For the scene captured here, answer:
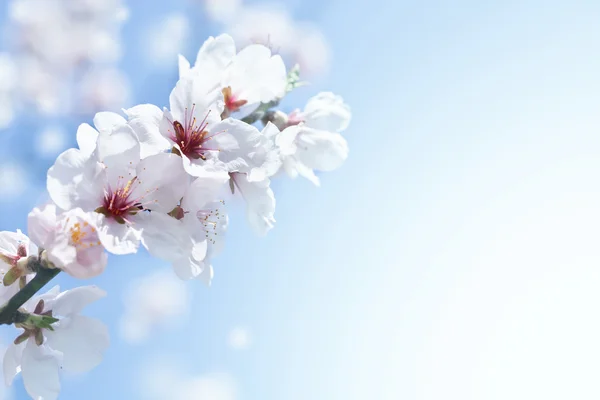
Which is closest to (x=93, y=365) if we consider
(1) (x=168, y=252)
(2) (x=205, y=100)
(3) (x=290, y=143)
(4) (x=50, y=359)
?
(4) (x=50, y=359)

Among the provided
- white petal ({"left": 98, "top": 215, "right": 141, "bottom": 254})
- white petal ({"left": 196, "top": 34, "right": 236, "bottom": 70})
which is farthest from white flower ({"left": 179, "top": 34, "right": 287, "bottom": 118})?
white petal ({"left": 98, "top": 215, "right": 141, "bottom": 254})

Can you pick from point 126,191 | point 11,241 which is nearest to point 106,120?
point 126,191

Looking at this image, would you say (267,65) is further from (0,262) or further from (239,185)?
(0,262)

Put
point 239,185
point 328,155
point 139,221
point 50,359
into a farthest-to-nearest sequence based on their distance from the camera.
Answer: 1. point 328,155
2. point 239,185
3. point 50,359
4. point 139,221

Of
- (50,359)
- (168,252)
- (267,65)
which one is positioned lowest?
(50,359)

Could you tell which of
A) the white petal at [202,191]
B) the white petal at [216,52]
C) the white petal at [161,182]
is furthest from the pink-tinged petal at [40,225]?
the white petal at [216,52]

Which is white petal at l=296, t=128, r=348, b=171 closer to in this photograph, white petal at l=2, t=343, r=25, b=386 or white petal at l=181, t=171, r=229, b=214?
white petal at l=181, t=171, r=229, b=214
